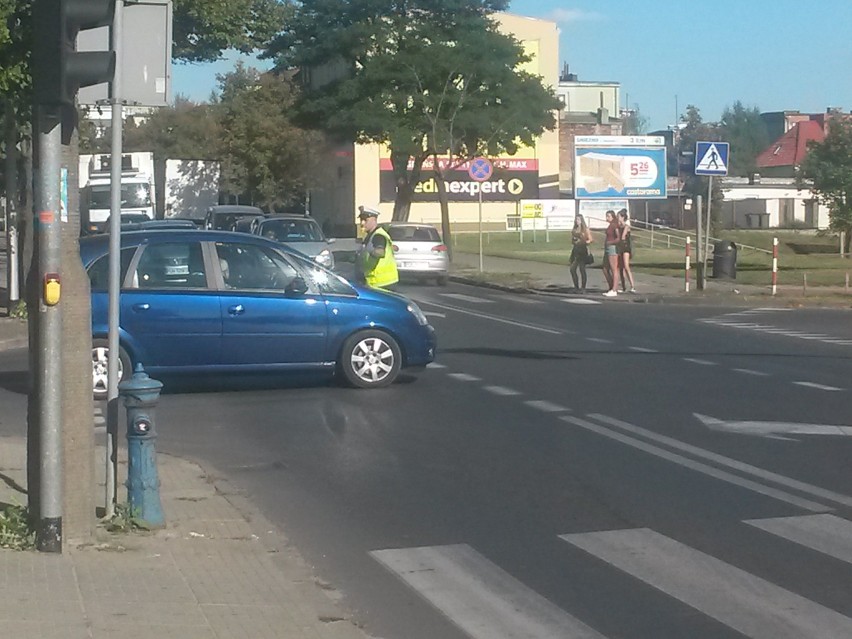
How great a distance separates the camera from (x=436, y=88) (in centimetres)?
4484

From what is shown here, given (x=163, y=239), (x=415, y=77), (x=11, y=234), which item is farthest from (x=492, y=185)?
(x=163, y=239)

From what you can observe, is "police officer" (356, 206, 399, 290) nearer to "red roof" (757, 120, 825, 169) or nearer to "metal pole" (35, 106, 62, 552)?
"metal pole" (35, 106, 62, 552)

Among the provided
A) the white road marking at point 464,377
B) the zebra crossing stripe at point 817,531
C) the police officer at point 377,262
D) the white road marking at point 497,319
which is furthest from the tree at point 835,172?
the zebra crossing stripe at point 817,531

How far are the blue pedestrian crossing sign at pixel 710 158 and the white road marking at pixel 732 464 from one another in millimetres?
17273

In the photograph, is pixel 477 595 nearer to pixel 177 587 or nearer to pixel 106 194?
pixel 177 587

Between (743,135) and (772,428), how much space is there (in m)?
146

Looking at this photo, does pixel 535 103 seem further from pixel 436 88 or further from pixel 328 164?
pixel 328 164

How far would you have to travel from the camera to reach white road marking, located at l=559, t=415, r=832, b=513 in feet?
29.0

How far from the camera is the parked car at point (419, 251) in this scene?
33.3 m

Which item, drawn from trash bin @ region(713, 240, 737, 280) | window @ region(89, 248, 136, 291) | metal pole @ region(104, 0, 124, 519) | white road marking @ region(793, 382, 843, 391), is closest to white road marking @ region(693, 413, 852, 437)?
white road marking @ region(793, 382, 843, 391)

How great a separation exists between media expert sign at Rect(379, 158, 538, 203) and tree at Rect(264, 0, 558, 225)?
85.2ft

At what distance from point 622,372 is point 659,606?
9121 millimetres

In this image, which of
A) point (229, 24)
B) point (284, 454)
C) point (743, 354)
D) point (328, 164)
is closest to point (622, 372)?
point (743, 354)

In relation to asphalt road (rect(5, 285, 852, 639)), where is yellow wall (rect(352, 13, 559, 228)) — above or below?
above
